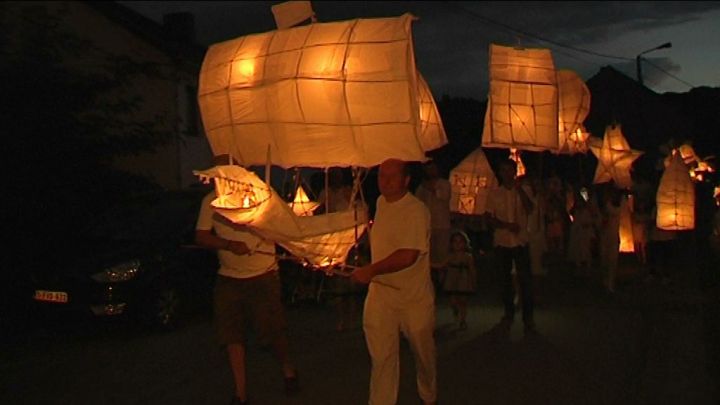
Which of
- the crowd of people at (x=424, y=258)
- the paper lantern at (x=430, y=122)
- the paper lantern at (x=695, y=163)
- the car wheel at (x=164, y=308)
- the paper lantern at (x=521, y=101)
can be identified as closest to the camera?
the crowd of people at (x=424, y=258)

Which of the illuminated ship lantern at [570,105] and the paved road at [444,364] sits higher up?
the illuminated ship lantern at [570,105]

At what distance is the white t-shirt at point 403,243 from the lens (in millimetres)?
6566

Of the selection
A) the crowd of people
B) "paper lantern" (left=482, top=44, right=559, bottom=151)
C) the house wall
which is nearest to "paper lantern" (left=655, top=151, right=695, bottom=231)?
the crowd of people

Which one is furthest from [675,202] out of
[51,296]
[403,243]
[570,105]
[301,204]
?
[403,243]

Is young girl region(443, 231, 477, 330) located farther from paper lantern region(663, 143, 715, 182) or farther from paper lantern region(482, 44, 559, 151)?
paper lantern region(663, 143, 715, 182)

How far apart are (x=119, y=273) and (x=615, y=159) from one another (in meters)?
8.18

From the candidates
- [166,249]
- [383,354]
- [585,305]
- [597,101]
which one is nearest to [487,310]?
[585,305]

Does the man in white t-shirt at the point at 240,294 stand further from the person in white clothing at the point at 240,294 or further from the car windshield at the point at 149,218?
the car windshield at the point at 149,218

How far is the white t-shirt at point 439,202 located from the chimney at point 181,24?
15.0 meters

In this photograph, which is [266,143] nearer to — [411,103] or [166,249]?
[411,103]

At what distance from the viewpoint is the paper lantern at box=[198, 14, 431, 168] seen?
6.24 meters

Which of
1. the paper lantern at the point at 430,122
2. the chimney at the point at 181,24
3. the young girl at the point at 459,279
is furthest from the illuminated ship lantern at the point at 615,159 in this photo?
the chimney at the point at 181,24

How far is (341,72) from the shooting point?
6293 mm

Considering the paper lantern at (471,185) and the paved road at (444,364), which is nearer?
the paved road at (444,364)
